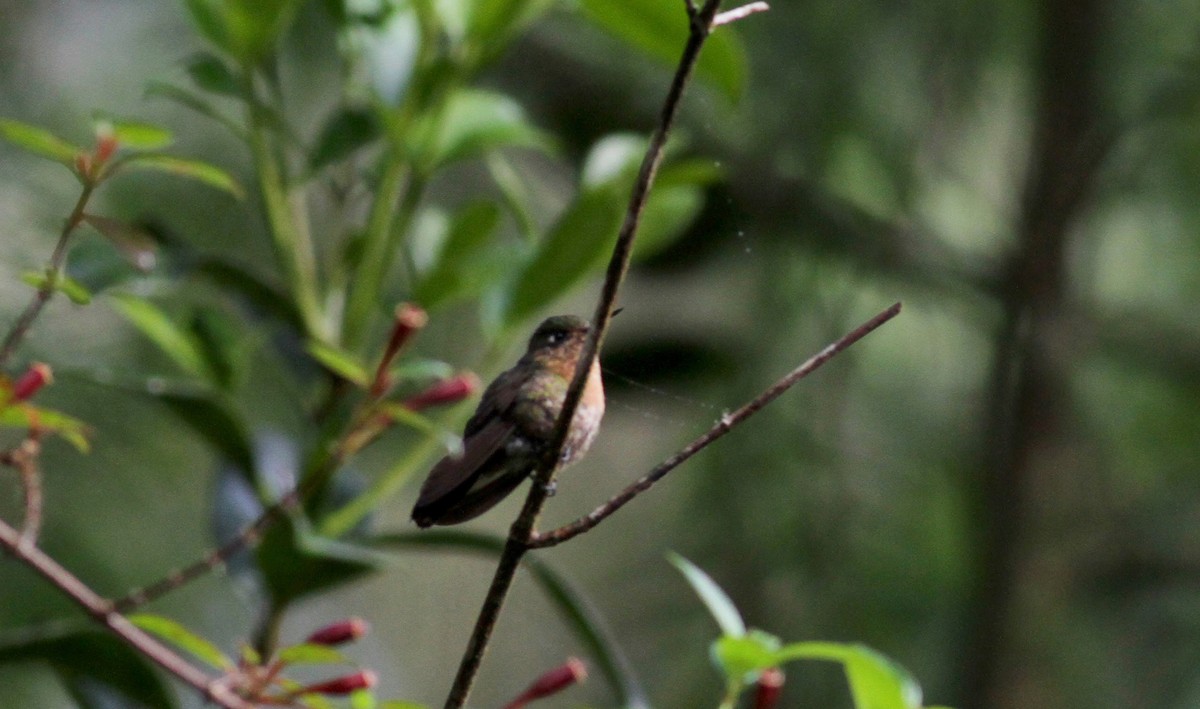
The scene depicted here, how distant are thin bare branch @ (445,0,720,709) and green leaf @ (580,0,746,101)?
57cm

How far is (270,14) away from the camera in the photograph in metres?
1.46

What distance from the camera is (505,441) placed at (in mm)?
1021

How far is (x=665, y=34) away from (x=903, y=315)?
5.75ft

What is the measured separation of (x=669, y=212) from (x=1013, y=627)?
1.32m

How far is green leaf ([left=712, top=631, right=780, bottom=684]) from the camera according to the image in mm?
932

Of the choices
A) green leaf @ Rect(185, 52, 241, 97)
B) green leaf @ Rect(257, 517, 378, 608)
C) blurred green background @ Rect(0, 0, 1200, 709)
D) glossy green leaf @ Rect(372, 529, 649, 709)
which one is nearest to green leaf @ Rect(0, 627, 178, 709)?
green leaf @ Rect(257, 517, 378, 608)

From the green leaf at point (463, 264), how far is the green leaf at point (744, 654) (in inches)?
26.2

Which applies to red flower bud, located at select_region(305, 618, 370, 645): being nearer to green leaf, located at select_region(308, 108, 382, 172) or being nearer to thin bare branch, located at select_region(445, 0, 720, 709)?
thin bare branch, located at select_region(445, 0, 720, 709)

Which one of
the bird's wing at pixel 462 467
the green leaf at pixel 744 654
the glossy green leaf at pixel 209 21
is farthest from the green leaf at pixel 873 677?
the glossy green leaf at pixel 209 21

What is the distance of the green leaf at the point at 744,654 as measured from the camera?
93cm

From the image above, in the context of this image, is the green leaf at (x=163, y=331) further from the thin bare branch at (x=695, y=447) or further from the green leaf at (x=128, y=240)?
the thin bare branch at (x=695, y=447)

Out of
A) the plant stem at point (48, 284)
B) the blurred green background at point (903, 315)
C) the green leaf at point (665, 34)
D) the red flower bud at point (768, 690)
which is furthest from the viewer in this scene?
the blurred green background at point (903, 315)

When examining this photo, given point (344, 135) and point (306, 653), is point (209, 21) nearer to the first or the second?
point (344, 135)

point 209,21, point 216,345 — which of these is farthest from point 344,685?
point 209,21
